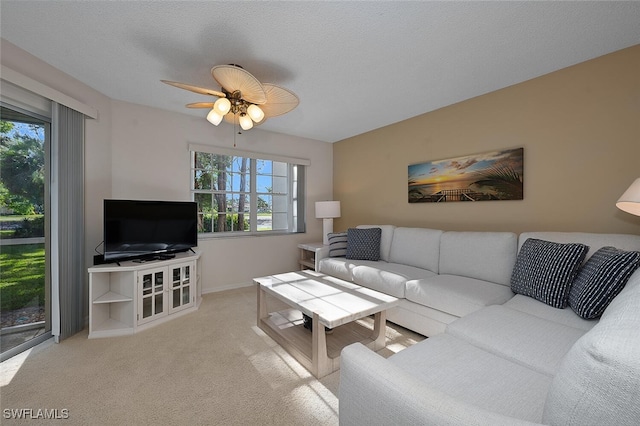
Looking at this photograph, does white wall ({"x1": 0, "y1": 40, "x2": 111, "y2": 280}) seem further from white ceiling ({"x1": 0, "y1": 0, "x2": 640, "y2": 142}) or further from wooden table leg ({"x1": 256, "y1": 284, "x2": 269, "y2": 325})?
wooden table leg ({"x1": 256, "y1": 284, "x2": 269, "y2": 325})

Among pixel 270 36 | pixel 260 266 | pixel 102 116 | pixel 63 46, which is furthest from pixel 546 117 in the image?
pixel 102 116

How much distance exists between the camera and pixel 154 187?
3143 mm

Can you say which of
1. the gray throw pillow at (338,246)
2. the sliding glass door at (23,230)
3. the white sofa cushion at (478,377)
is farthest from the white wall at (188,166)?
the white sofa cushion at (478,377)

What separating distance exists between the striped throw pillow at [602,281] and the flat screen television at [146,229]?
11.5 feet

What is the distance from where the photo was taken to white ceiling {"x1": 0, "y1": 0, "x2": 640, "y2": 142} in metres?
1.59

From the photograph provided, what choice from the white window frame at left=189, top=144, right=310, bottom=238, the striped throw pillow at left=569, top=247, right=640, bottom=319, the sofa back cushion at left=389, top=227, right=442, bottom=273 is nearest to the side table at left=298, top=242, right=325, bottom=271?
the white window frame at left=189, top=144, right=310, bottom=238

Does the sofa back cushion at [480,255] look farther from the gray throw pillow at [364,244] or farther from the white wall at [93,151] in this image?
the white wall at [93,151]

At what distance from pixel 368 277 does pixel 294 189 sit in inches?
90.2

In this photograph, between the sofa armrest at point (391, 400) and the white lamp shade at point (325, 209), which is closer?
the sofa armrest at point (391, 400)

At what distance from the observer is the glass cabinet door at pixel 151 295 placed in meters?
2.44

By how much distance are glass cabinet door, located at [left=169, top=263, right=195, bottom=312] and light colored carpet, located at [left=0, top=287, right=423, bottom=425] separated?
37 centimetres

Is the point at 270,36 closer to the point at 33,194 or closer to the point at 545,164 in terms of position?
the point at 33,194

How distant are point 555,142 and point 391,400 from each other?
9.13 ft

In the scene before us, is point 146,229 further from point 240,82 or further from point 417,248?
point 417,248
